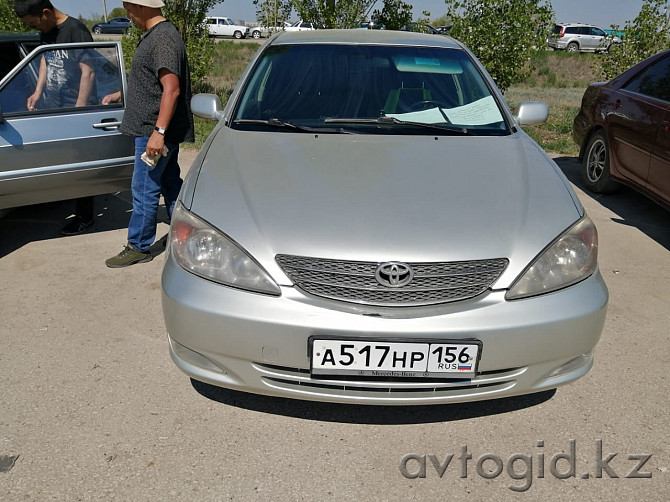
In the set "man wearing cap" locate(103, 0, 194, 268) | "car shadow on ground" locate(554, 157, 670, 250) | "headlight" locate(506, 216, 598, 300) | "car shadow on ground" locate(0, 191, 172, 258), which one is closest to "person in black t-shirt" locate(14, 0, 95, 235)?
"man wearing cap" locate(103, 0, 194, 268)

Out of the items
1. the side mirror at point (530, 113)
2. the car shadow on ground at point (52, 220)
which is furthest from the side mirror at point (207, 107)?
the side mirror at point (530, 113)

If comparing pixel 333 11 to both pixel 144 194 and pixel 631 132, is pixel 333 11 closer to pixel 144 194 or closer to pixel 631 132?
pixel 631 132

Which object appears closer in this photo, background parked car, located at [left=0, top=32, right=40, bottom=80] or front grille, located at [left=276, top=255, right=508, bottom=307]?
front grille, located at [left=276, top=255, right=508, bottom=307]

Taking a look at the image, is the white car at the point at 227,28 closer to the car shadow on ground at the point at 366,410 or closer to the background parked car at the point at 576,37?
the background parked car at the point at 576,37

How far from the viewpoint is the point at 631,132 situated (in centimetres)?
521

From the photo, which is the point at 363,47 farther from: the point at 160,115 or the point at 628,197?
the point at 628,197

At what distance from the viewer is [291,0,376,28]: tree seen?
397 inches

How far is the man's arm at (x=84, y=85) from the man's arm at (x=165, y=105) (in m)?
0.81

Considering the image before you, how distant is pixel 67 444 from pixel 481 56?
819 cm

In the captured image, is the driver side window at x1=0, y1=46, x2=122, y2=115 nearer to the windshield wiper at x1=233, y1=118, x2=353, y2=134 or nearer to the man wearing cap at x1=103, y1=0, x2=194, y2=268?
the man wearing cap at x1=103, y1=0, x2=194, y2=268

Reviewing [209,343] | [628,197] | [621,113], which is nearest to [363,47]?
[209,343]

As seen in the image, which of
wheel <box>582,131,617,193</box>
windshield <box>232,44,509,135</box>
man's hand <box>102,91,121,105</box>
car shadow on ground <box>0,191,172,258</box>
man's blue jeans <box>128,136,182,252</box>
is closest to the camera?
windshield <box>232,44,509,135</box>

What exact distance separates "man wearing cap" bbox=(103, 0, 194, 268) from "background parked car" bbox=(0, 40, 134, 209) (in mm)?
391

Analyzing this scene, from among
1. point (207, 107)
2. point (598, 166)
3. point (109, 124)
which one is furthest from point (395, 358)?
point (598, 166)
